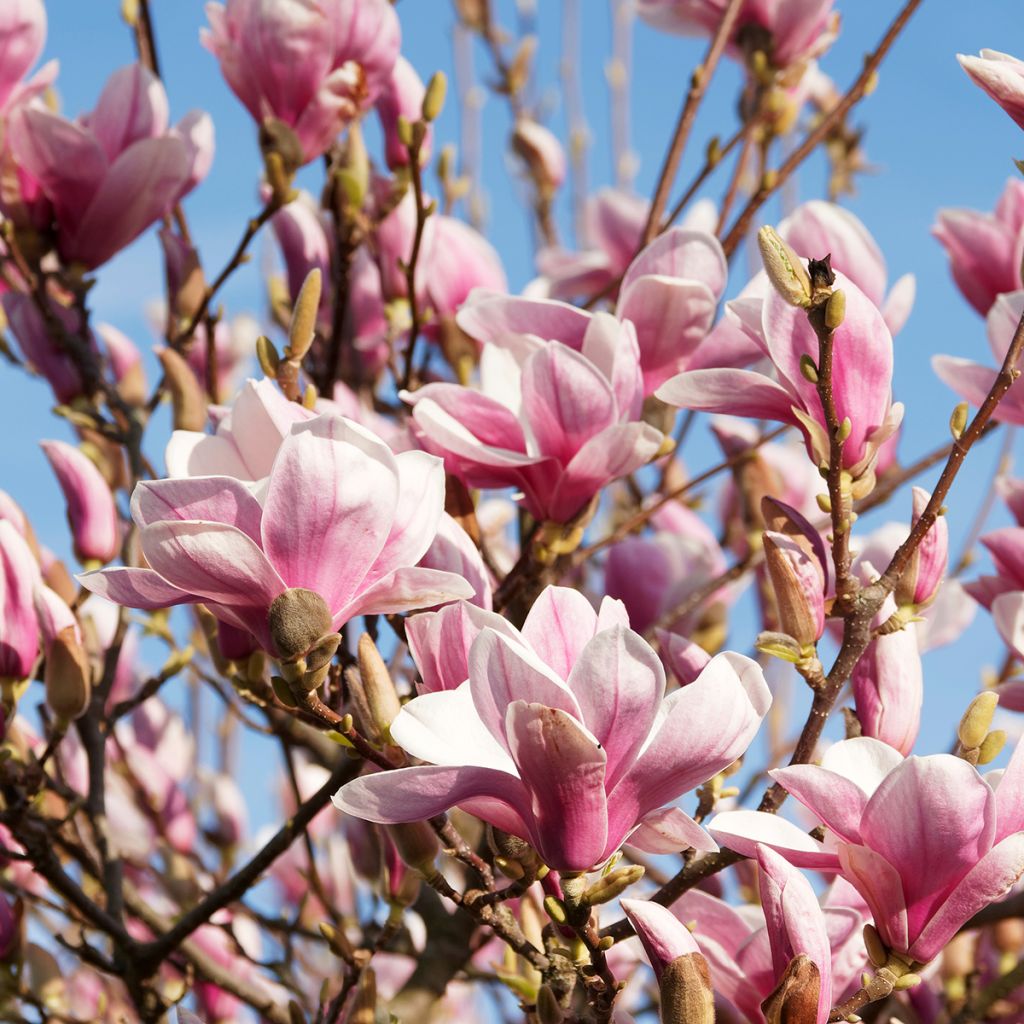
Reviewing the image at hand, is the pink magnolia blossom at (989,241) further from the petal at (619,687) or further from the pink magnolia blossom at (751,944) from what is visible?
the petal at (619,687)

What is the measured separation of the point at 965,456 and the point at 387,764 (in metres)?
0.41

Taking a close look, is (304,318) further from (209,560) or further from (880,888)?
(880,888)

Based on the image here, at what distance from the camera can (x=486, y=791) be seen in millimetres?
696

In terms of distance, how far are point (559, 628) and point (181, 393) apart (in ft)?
2.21

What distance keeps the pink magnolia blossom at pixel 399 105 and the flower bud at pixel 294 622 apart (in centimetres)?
90

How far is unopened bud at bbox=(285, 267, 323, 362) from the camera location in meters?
→ 0.96

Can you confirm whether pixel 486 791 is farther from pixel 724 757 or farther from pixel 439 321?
pixel 439 321

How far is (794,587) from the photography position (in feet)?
2.73

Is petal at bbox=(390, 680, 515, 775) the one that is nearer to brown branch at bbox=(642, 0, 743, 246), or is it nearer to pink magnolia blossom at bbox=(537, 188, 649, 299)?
brown branch at bbox=(642, 0, 743, 246)

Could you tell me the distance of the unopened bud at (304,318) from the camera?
956 mm

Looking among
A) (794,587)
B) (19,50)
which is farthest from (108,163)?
(794,587)

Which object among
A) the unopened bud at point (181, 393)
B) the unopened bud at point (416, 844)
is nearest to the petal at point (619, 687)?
the unopened bud at point (416, 844)

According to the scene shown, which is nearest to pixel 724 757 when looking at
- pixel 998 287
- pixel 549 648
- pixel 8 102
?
pixel 549 648

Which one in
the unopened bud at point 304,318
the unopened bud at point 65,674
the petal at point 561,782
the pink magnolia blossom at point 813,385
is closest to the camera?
the petal at point 561,782
